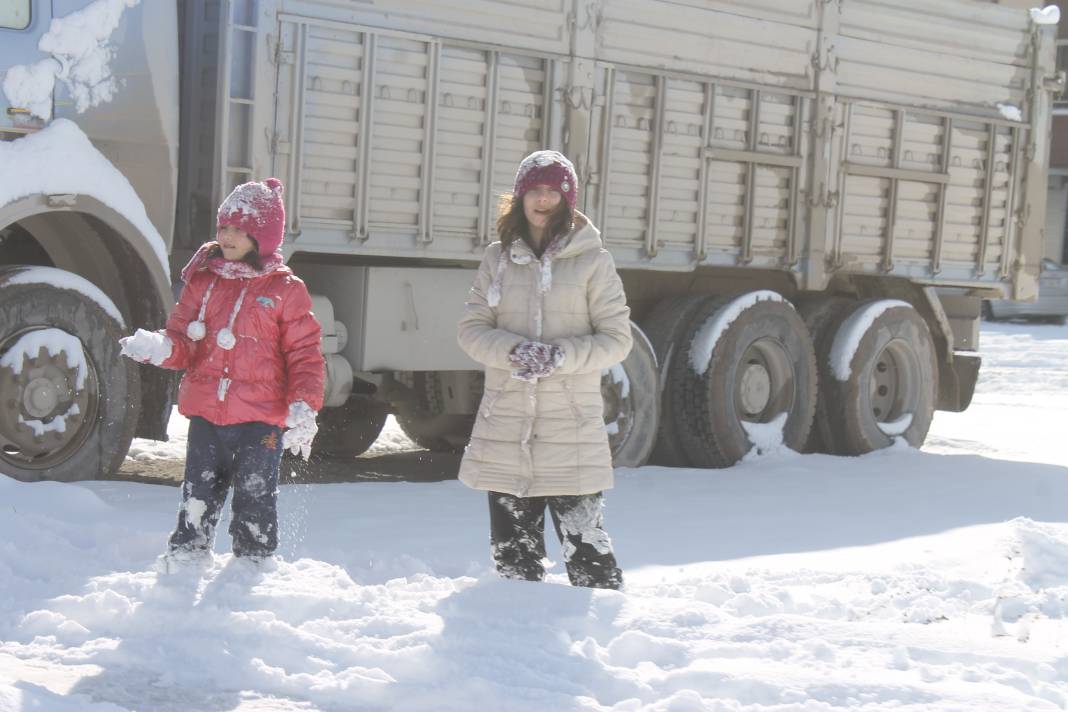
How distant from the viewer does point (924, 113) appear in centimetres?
1209

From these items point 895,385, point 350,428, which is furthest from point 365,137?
point 895,385

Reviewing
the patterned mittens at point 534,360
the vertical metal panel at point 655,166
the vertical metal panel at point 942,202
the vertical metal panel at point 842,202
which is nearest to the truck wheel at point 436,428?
the vertical metal panel at point 655,166

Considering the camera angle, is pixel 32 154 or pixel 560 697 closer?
pixel 560 697

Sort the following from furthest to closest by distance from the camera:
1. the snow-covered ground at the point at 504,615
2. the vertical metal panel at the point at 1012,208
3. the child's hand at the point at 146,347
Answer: the vertical metal panel at the point at 1012,208, the child's hand at the point at 146,347, the snow-covered ground at the point at 504,615

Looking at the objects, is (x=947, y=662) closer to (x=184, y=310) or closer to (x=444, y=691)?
(x=444, y=691)

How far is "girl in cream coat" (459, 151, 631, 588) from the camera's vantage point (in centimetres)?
571

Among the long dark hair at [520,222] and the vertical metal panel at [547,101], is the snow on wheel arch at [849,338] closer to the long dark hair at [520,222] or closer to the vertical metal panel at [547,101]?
the vertical metal panel at [547,101]

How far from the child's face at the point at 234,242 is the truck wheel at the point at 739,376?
526cm

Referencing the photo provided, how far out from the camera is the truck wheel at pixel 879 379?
38.4 ft

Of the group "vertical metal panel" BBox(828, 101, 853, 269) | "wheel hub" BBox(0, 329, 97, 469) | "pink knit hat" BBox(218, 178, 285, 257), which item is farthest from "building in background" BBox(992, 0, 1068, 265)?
"pink knit hat" BBox(218, 178, 285, 257)

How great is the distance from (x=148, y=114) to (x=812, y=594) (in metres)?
3.77

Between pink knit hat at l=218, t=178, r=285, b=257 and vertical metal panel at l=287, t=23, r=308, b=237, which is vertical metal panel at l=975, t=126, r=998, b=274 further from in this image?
pink knit hat at l=218, t=178, r=285, b=257

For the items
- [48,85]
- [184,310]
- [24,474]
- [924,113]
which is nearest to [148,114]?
[48,85]

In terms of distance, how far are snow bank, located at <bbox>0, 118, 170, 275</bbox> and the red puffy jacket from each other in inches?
76.2
